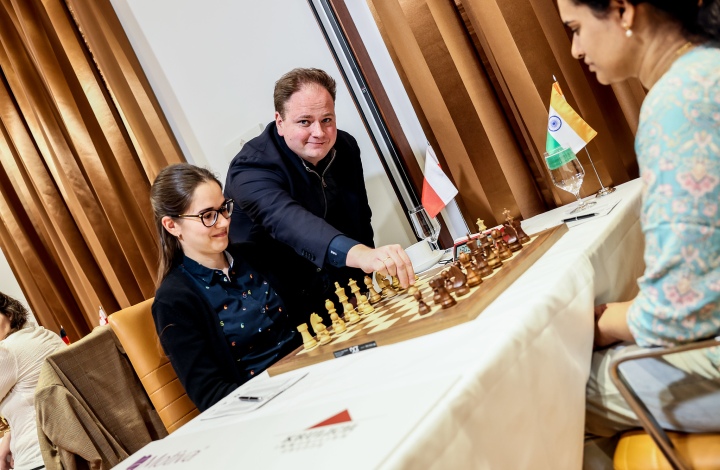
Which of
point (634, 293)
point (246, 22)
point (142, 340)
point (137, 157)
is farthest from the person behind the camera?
point (137, 157)

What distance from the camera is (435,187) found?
2.76 meters

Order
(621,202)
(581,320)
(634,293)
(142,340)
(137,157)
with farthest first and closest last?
(137,157), (142,340), (621,202), (634,293), (581,320)

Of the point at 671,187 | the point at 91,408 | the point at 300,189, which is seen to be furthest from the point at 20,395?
the point at 671,187

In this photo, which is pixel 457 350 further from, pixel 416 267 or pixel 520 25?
pixel 520 25

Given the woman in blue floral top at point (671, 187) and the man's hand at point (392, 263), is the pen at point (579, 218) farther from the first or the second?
the woman in blue floral top at point (671, 187)

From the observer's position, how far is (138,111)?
3.81m

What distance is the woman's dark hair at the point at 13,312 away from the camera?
12.4 ft

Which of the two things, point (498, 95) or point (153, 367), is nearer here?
point (153, 367)

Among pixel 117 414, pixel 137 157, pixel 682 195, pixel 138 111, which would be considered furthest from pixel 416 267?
pixel 137 157

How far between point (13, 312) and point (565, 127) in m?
3.39

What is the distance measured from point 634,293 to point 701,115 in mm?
755

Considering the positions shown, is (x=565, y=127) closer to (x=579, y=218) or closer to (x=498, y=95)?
(x=498, y=95)

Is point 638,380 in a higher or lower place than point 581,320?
lower

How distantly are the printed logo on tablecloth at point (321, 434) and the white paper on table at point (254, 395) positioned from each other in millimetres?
373
